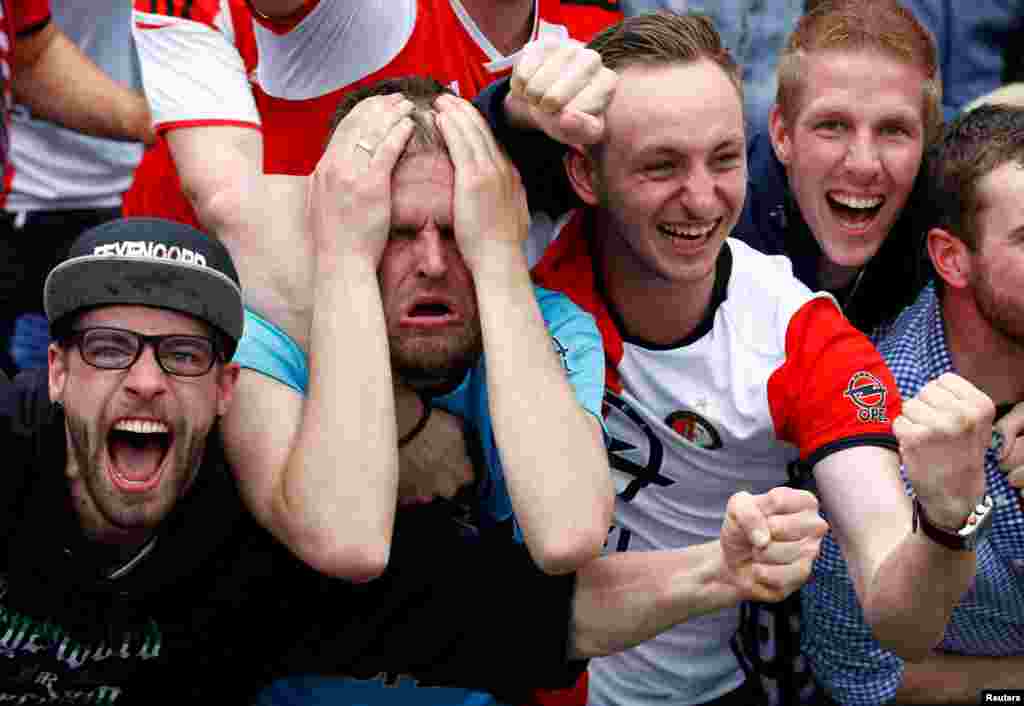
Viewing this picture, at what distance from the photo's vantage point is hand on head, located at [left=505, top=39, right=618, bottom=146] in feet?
9.37

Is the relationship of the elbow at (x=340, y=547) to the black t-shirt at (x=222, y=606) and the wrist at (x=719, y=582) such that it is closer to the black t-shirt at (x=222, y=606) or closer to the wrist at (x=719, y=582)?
the black t-shirt at (x=222, y=606)

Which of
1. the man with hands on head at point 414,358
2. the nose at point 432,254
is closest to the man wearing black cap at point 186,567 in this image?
the man with hands on head at point 414,358

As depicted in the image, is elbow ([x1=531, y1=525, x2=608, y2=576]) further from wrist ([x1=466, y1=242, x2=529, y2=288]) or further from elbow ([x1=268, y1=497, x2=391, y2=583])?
wrist ([x1=466, y1=242, x2=529, y2=288])

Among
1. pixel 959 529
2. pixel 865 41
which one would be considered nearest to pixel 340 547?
pixel 959 529

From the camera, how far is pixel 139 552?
2.86 metres

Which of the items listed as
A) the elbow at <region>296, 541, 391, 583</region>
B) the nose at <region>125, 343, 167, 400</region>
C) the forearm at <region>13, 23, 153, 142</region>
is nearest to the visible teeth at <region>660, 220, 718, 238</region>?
the elbow at <region>296, 541, 391, 583</region>

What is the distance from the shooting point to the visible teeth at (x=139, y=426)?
2777mm

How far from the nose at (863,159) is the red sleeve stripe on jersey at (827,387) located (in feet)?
1.51

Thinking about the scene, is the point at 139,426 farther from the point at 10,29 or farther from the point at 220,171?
the point at 10,29

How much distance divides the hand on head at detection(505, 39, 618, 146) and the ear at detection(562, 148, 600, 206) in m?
0.39

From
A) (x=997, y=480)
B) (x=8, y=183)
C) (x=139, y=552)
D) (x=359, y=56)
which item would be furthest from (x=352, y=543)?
(x=8, y=183)

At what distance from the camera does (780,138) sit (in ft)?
12.8

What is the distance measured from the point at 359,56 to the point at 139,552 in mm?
1231

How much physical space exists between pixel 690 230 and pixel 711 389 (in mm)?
324
